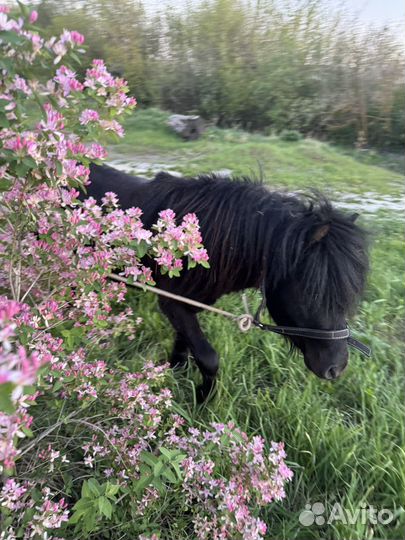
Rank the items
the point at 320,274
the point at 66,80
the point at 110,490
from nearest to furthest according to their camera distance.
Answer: the point at 66,80 → the point at 110,490 → the point at 320,274

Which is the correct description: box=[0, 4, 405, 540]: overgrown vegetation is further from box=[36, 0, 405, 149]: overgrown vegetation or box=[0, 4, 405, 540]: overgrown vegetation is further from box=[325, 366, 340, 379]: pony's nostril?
box=[36, 0, 405, 149]: overgrown vegetation

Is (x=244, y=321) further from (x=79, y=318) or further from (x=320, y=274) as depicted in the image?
(x=79, y=318)

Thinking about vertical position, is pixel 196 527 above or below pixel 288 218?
below

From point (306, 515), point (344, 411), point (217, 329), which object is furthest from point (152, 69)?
point (306, 515)

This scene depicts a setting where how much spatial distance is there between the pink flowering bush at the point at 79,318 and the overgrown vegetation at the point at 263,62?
6412 millimetres

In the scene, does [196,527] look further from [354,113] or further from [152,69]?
[152,69]

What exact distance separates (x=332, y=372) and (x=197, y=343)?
0.75 metres

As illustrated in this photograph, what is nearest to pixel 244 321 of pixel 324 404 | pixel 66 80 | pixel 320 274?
pixel 320 274

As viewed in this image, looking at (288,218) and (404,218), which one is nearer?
(288,218)

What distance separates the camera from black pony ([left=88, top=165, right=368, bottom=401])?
176 cm

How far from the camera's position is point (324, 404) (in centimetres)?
226

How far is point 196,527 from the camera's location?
5.00ft

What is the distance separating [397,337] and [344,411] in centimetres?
87

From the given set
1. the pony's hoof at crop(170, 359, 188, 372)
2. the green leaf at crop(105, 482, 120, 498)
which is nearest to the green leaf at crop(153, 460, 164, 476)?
the green leaf at crop(105, 482, 120, 498)
